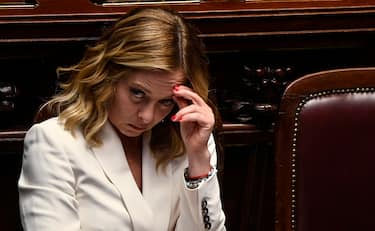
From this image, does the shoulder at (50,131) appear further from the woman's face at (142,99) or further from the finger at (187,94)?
the finger at (187,94)

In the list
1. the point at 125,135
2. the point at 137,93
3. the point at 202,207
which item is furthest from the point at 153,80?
the point at 202,207

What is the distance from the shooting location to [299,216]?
53.0 inches

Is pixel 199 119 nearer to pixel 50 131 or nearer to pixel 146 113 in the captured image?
pixel 146 113

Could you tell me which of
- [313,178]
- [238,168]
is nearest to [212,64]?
[238,168]

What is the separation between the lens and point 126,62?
4.10 ft

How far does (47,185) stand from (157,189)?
0.23 metres

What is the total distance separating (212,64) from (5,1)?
0.54 metres

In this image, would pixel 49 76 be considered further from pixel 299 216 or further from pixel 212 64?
pixel 299 216

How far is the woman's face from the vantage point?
1.26 metres

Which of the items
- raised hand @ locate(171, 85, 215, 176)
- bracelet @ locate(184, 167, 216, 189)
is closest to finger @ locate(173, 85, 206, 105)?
raised hand @ locate(171, 85, 215, 176)

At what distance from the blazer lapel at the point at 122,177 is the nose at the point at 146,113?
91 mm

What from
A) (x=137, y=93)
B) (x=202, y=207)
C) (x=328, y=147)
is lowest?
(x=202, y=207)

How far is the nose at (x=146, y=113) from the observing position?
128 centimetres

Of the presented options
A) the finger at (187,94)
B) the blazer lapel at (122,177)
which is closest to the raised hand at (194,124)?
the finger at (187,94)
